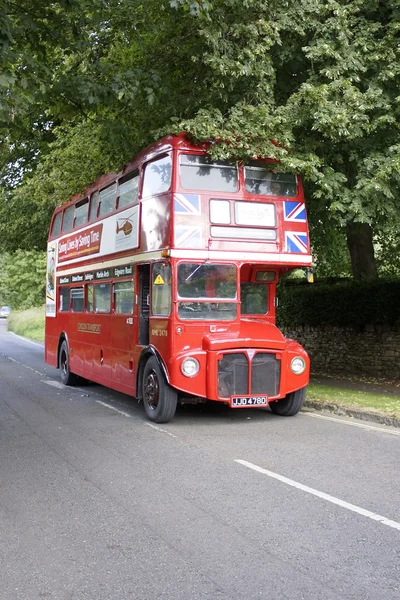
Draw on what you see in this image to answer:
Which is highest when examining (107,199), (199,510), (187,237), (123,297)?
(107,199)

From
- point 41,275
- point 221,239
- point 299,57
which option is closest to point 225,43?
point 299,57

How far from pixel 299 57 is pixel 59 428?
788 centimetres

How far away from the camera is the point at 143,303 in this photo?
11781mm

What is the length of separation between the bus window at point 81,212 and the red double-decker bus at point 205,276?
2.58 m

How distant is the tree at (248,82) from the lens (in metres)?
10.8

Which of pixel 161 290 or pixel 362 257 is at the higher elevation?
pixel 362 257

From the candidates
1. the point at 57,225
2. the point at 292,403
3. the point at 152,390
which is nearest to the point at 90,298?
the point at 57,225

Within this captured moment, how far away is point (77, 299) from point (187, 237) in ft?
20.0

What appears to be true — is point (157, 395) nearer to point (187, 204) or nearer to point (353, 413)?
point (187, 204)

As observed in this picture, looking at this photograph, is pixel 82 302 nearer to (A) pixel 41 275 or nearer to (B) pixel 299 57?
(B) pixel 299 57

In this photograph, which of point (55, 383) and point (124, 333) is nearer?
point (124, 333)

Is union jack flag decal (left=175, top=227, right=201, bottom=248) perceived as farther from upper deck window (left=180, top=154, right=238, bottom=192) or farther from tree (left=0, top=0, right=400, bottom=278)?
tree (left=0, top=0, right=400, bottom=278)

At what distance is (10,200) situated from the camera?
24.6 m

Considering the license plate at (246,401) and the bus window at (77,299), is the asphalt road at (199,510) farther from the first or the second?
the bus window at (77,299)
